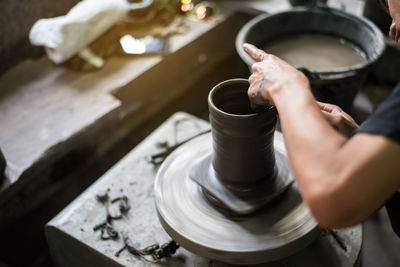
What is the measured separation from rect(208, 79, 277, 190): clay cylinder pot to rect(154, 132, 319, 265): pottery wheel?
4.6 inches

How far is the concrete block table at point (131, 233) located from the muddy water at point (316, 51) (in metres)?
0.86

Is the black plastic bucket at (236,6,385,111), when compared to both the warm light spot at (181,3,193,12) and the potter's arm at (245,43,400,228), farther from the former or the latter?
the potter's arm at (245,43,400,228)

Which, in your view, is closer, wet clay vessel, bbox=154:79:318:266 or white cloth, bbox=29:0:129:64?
wet clay vessel, bbox=154:79:318:266

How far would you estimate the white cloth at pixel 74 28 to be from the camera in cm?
247

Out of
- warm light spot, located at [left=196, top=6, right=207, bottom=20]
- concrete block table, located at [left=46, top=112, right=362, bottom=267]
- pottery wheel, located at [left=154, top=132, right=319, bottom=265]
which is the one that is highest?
pottery wheel, located at [left=154, top=132, right=319, bottom=265]

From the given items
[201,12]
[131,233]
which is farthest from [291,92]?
[201,12]

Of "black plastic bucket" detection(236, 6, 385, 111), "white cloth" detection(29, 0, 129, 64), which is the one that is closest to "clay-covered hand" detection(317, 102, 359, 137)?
"black plastic bucket" detection(236, 6, 385, 111)

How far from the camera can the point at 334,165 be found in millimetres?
896

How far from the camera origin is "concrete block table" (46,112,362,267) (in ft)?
4.85

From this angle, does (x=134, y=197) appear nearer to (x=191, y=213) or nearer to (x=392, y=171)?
(x=191, y=213)

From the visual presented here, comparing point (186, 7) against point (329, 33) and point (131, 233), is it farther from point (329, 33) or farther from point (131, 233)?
point (131, 233)

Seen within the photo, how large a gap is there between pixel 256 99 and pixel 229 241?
476 mm

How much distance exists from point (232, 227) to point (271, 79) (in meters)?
0.54

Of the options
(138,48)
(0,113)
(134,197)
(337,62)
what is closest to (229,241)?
(134,197)
